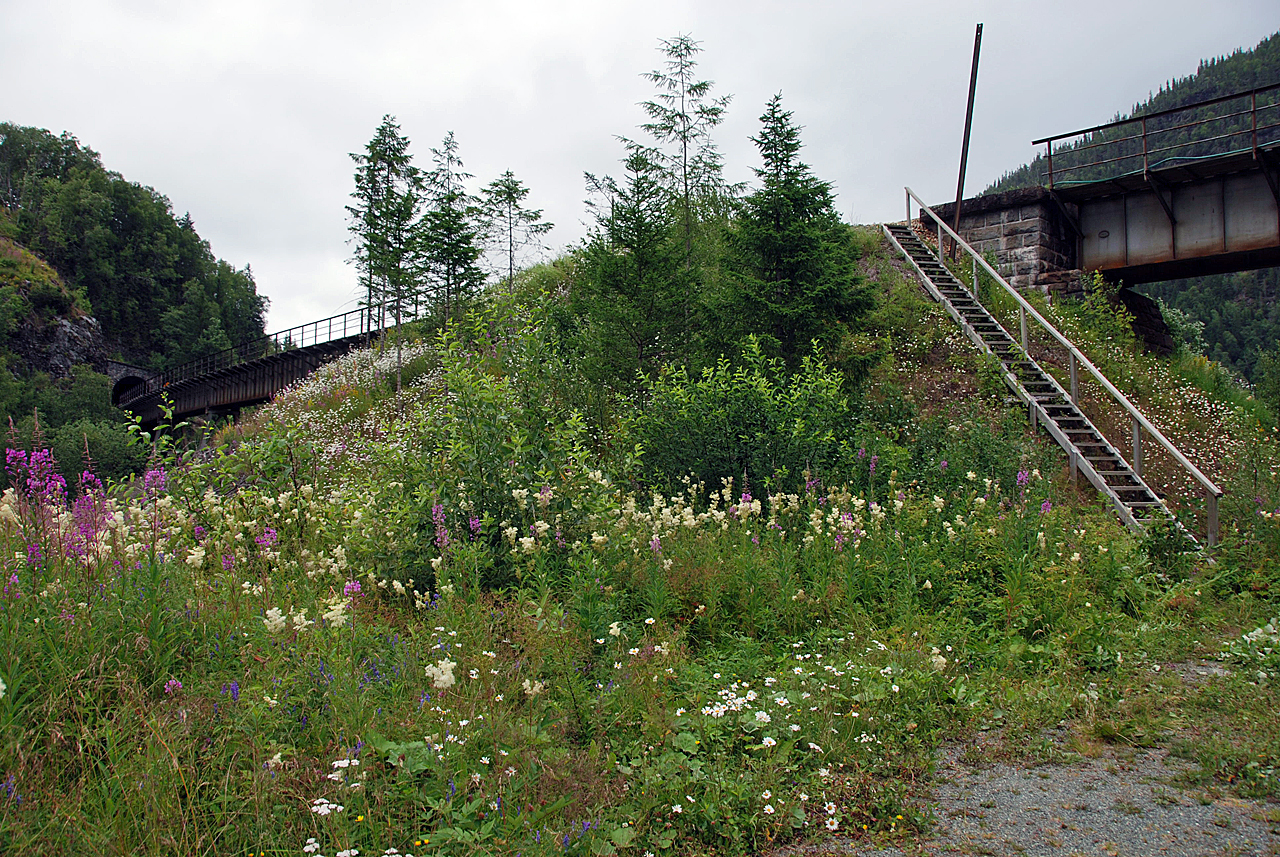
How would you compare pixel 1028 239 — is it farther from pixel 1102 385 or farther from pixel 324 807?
pixel 324 807

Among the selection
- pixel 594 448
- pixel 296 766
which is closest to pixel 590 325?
pixel 594 448

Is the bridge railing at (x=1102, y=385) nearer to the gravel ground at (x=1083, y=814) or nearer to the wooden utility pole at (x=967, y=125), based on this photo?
the wooden utility pole at (x=967, y=125)

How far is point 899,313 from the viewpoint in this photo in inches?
573

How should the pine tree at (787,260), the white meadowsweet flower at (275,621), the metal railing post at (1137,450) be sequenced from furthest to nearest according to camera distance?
the pine tree at (787,260) < the metal railing post at (1137,450) < the white meadowsweet flower at (275,621)

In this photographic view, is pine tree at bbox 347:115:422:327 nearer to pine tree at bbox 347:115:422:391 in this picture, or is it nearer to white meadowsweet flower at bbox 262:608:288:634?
pine tree at bbox 347:115:422:391

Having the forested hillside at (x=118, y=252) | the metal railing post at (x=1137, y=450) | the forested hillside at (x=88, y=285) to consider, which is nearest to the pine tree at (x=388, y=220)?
the metal railing post at (x=1137, y=450)

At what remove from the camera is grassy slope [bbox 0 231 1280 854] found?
2586 mm

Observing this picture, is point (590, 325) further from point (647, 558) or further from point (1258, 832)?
point (1258, 832)

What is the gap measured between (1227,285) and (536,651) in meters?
93.0

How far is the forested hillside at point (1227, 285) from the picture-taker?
58.8 metres

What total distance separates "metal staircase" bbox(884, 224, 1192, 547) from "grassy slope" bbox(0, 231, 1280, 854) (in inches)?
68.8

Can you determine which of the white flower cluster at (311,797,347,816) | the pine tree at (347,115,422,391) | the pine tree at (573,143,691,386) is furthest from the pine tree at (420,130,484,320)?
the white flower cluster at (311,797,347,816)

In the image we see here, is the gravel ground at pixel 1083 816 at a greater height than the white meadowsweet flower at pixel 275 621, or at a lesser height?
lesser

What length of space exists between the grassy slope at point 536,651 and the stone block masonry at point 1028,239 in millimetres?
10290
